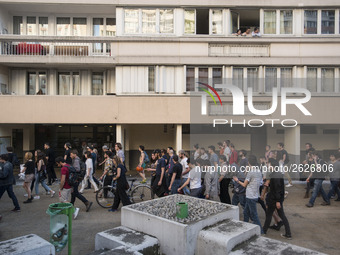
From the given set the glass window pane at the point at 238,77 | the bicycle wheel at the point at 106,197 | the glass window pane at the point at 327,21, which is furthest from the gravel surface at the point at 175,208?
the glass window pane at the point at 327,21

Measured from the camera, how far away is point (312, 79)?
15.9 meters

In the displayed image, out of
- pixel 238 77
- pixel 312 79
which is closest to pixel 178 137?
pixel 238 77

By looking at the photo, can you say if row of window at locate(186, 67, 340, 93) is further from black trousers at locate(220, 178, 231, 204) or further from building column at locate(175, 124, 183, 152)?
black trousers at locate(220, 178, 231, 204)

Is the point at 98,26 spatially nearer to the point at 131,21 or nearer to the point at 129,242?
the point at 131,21

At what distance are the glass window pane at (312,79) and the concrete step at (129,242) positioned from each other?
13520 millimetres

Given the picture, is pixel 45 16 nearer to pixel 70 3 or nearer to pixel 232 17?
pixel 70 3

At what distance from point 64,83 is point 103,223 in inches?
460

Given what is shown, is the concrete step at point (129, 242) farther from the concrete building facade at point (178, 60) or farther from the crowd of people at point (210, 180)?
the concrete building facade at point (178, 60)

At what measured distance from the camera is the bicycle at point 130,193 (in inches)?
383

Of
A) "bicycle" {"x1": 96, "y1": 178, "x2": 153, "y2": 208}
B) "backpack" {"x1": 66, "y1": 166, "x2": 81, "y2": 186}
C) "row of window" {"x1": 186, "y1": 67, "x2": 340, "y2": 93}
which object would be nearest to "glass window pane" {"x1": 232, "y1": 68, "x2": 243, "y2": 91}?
"row of window" {"x1": 186, "y1": 67, "x2": 340, "y2": 93}

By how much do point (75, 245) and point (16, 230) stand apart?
80.4 inches

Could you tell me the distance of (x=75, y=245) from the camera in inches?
260

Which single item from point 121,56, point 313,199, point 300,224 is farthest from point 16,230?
point 121,56

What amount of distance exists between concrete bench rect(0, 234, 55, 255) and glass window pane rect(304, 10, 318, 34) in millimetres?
16251
